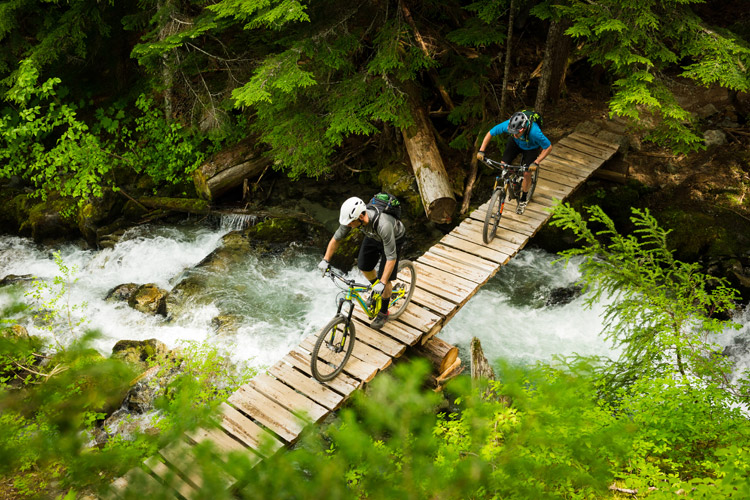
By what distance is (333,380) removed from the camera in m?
6.29

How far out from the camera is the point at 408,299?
728 centimetres

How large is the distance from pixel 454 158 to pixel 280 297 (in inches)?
196

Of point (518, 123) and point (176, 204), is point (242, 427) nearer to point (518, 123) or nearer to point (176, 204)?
point (518, 123)

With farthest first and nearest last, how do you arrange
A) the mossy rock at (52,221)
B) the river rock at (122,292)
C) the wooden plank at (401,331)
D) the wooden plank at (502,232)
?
the mossy rock at (52,221)
the river rock at (122,292)
the wooden plank at (502,232)
the wooden plank at (401,331)

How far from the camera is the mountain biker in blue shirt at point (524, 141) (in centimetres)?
696

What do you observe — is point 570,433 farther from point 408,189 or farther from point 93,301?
point 93,301

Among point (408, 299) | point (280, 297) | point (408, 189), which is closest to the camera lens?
point (408, 299)

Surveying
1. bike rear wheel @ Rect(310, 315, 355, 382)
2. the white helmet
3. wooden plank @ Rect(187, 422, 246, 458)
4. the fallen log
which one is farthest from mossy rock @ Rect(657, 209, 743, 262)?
the fallen log

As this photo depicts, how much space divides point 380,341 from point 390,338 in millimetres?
153

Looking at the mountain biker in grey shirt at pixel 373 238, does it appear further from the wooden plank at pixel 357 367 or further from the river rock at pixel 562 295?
the river rock at pixel 562 295

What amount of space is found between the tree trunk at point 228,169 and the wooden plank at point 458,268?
5.42 metres

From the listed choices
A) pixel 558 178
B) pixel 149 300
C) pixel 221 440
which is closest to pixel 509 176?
pixel 558 178

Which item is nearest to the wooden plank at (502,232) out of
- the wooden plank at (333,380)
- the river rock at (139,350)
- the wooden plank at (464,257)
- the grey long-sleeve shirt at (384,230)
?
the wooden plank at (464,257)

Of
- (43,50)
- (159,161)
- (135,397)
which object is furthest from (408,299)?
(43,50)
